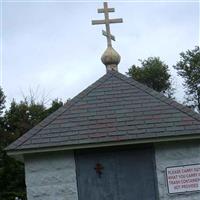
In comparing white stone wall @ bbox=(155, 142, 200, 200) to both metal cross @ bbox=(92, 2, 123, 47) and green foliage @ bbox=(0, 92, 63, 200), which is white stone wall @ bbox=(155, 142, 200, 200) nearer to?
metal cross @ bbox=(92, 2, 123, 47)

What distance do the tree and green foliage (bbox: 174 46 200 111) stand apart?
2.68m

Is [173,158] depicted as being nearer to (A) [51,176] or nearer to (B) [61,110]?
(A) [51,176]

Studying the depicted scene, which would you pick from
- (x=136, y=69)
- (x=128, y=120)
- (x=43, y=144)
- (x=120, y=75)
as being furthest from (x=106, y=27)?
(x=136, y=69)

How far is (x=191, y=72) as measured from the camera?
4247 cm

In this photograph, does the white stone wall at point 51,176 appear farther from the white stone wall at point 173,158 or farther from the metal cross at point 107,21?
the metal cross at point 107,21

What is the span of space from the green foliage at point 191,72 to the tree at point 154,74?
2.68 metres

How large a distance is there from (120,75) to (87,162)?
2.35m

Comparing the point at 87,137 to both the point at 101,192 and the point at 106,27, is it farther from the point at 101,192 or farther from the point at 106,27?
the point at 106,27

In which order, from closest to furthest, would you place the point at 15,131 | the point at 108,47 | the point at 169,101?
the point at 169,101
the point at 108,47
the point at 15,131

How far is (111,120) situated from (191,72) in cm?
3248

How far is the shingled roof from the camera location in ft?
33.8

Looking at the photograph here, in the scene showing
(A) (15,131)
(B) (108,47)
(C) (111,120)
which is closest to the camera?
(C) (111,120)

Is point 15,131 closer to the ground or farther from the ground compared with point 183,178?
farther from the ground

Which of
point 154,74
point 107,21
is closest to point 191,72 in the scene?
point 154,74
